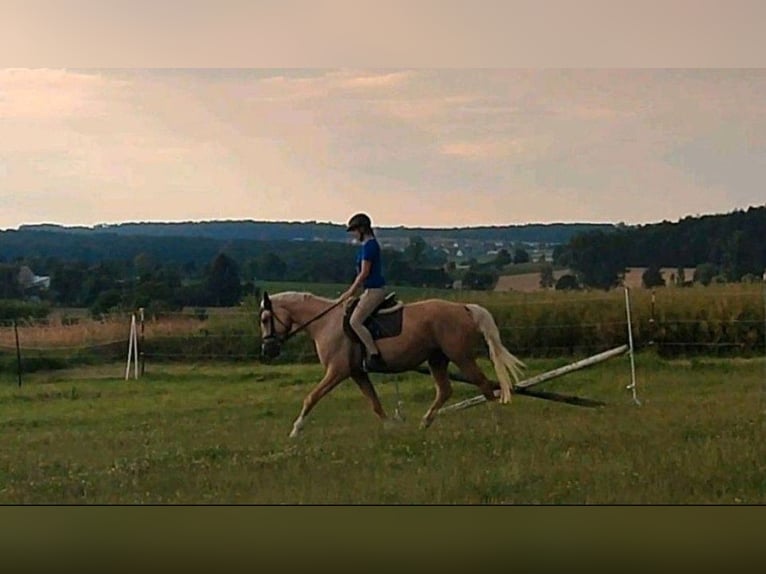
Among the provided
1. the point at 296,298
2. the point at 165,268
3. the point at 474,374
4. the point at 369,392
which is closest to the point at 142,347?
the point at 165,268

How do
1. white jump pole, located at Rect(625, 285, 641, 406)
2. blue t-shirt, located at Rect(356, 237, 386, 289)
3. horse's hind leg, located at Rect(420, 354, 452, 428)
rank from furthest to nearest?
white jump pole, located at Rect(625, 285, 641, 406) < horse's hind leg, located at Rect(420, 354, 452, 428) < blue t-shirt, located at Rect(356, 237, 386, 289)

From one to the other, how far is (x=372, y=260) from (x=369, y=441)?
4.16 feet

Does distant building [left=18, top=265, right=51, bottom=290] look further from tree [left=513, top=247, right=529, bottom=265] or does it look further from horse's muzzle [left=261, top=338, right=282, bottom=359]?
tree [left=513, top=247, right=529, bottom=265]

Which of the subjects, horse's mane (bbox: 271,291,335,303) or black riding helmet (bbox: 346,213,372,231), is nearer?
black riding helmet (bbox: 346,213,372,231)

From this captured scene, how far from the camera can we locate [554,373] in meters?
10.4

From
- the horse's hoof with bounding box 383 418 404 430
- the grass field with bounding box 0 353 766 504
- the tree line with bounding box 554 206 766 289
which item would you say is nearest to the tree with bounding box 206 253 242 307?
the grass field with bounding box 0 353 766 504

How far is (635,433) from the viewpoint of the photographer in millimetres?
9859

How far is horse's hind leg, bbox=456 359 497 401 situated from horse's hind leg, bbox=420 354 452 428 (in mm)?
155

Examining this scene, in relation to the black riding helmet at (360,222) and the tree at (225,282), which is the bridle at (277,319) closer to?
the black riding helmet at (360,222)

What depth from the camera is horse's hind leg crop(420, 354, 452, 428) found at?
9961mm

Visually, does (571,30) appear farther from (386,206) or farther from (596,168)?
(386,206)

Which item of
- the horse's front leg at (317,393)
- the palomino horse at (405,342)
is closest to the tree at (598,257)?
the palomino horse at (405,342)

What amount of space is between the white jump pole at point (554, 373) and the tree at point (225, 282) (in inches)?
76.5

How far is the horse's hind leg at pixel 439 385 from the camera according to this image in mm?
9961
